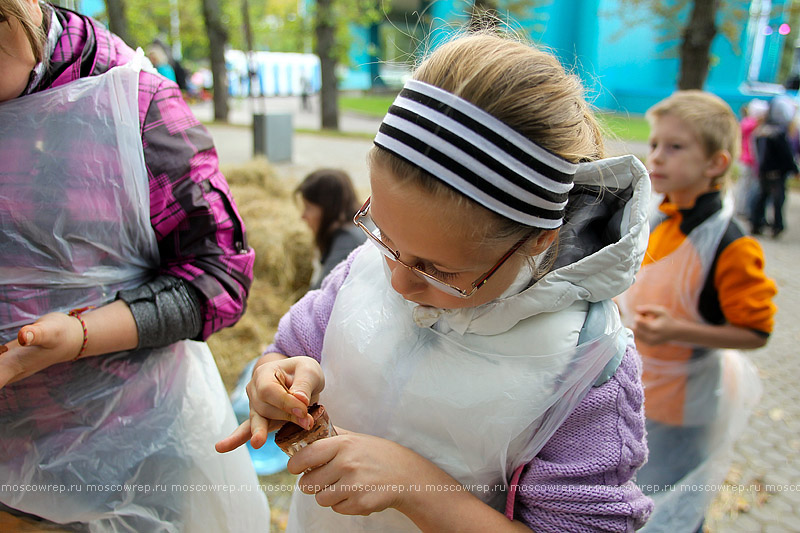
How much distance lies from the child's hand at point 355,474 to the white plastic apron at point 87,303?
0.59 metres

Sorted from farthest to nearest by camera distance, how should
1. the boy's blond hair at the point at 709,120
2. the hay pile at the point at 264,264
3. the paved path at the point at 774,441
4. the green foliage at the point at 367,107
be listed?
the green foliage at the point at 367,107 → the hay pile at the point at 264,264 → the paved path at the point at 774,441 → the boy's blond hair at the point at 709,120

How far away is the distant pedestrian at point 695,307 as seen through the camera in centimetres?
219

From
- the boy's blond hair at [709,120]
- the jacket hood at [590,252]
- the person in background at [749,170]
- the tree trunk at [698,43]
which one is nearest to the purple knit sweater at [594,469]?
the jacket hood at [590,252]

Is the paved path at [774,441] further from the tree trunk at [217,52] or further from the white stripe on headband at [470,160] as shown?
the tree trunk at [217,52]

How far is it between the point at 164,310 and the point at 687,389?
6.79 feet

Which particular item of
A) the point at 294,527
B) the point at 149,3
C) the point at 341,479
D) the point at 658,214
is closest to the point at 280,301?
the point at 658,214

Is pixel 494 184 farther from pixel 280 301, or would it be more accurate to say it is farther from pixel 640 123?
pixel 640 123

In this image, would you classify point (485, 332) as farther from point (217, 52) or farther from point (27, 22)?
point (217, 52)

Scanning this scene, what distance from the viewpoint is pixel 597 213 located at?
119 cm

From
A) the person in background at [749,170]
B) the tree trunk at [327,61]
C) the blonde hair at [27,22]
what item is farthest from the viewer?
the tree trunk at [327,61]

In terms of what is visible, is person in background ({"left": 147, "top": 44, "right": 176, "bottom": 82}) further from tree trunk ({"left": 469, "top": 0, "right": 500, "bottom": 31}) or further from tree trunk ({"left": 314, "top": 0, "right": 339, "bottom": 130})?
tree trunk ({"left": 469, "top": 0, "right": 500, "bottom": 31})

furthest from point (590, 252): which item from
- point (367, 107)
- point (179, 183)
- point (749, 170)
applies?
point (367, 107)

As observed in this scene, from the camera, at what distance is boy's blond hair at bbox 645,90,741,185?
2.34 m

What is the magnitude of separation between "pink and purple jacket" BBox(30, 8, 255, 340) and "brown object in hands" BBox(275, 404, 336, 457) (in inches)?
20.3
